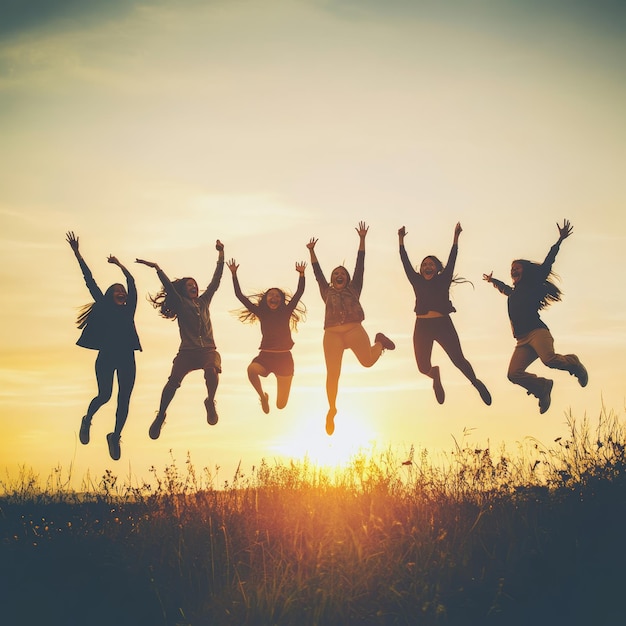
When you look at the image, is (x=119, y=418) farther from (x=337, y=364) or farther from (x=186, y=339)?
(x=337, y=364)

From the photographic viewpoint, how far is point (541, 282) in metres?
14.1

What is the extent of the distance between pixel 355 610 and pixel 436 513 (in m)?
2.20

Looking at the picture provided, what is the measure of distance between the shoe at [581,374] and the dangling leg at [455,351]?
162 cm

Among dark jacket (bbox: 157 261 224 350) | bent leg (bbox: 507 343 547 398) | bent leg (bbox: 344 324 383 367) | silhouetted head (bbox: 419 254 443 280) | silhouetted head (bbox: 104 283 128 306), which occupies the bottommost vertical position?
bent leg (bbox: 507 343 547 398)

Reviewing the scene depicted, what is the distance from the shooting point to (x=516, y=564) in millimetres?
8352

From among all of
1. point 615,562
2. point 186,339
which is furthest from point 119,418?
point 615,562

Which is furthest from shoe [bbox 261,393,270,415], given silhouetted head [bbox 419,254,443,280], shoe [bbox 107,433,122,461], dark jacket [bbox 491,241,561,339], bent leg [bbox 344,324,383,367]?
dark jacket [bbox 491,241,561,339]

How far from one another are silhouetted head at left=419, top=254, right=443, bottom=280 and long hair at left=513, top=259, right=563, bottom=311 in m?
1.45

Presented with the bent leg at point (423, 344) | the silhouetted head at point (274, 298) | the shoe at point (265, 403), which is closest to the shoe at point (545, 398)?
the bent leg at point (423, 344)

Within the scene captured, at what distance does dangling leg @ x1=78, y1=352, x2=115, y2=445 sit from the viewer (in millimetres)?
14203

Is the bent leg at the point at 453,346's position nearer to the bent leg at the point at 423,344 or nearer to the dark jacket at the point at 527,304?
the bent leg at the point at 423,344

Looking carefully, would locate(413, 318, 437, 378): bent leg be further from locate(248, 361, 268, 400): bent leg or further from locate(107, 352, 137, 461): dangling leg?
locate(107, 352, 137, 461): dangling leg

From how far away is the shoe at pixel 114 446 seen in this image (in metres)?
14.3

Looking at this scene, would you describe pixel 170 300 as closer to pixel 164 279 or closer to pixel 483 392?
pixel 164 279
